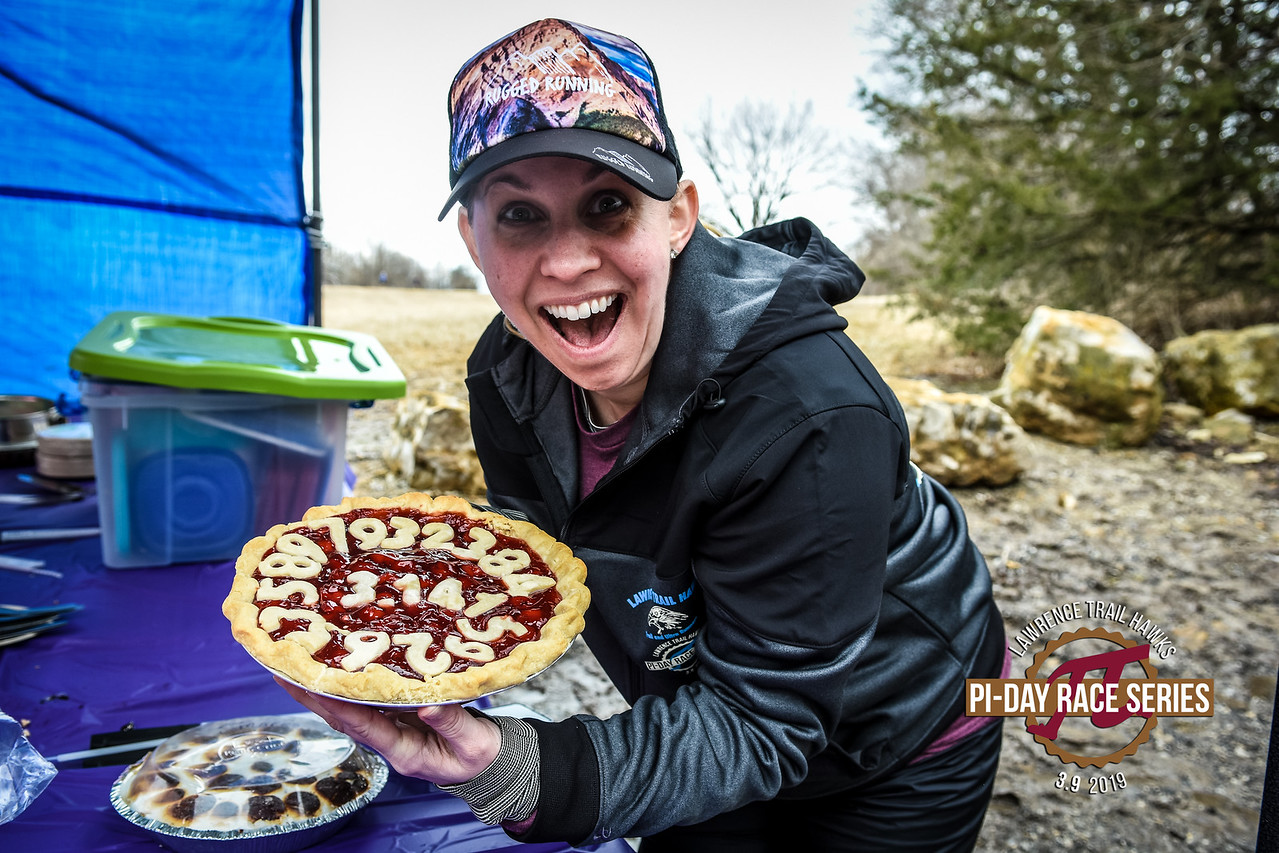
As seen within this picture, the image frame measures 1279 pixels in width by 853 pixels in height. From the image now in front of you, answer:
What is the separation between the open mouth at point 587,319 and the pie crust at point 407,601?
1.25 feet

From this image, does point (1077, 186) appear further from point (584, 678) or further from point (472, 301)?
point (584, 678)

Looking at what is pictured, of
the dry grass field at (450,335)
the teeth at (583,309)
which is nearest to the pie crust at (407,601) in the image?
the teeth at (583,309)

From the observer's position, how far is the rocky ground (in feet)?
8.79

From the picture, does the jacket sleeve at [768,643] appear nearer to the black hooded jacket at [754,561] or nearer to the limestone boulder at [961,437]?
the black hooded jacket at [754,561]

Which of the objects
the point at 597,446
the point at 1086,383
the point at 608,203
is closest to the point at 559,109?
the point at 608,203

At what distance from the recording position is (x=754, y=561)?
43.9 inches

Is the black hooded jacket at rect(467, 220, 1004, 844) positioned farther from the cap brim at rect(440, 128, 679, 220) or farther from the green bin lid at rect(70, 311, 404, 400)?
the green bin lid at rect(70, 311, 404, 400)

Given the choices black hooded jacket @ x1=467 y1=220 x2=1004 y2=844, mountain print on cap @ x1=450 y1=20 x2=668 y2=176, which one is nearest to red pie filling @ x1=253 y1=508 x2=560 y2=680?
black hooded jacket @ x1=467 y1=220 x2=1004 y2=844

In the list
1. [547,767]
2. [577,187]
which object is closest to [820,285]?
[577,187]

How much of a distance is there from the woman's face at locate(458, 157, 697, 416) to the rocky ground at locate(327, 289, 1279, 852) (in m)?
2.31

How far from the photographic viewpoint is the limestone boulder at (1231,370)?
6.96 metres

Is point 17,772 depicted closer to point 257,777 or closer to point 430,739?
point 257,777

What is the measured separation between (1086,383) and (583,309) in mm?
6838

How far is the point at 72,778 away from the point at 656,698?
1016 mm
